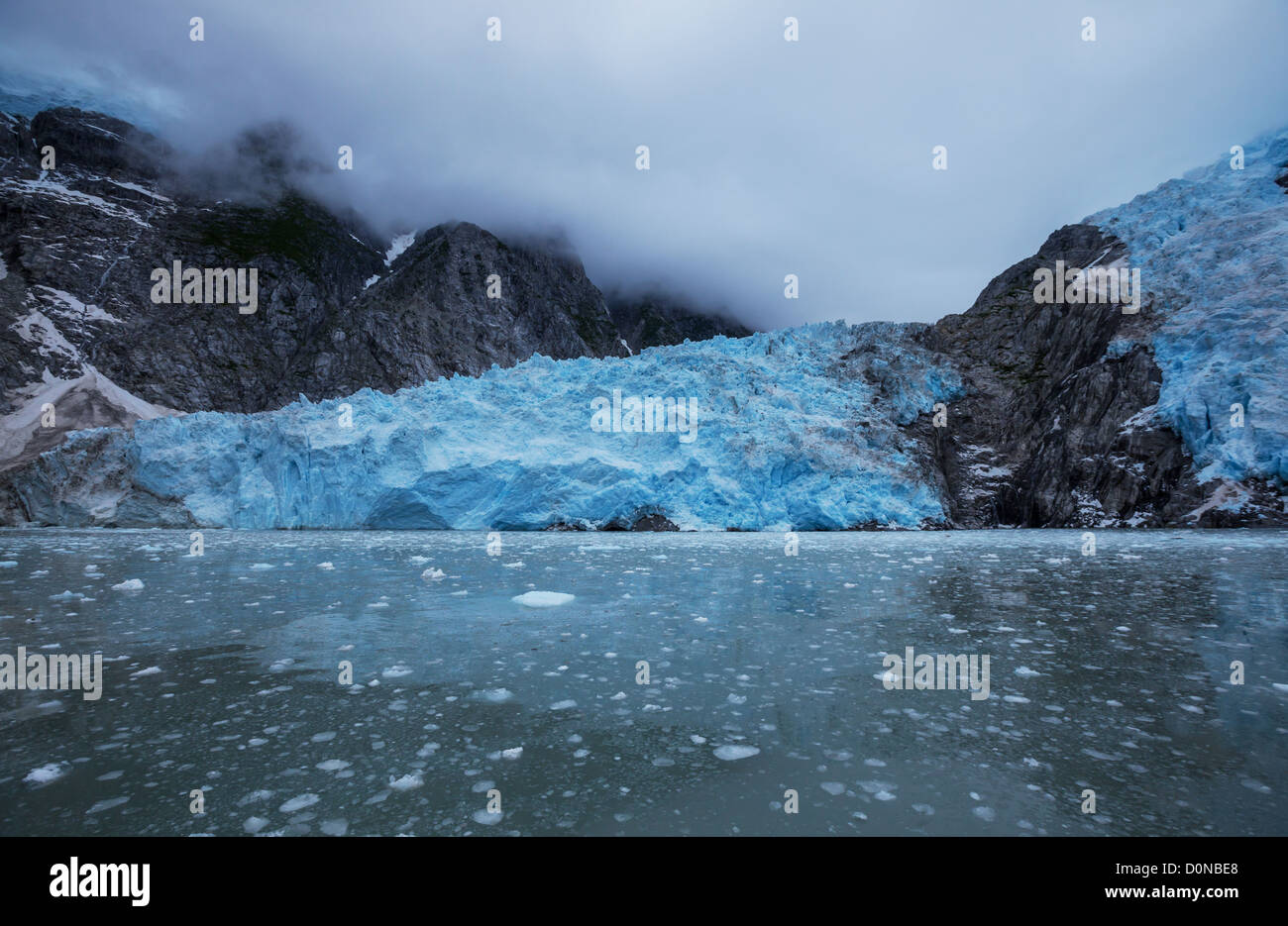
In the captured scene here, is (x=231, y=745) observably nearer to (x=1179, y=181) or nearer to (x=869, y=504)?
(x=869, y=504)

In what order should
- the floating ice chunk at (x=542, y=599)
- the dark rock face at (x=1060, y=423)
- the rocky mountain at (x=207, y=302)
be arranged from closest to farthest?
1. the floating ice chunk at (x=542, y=599)
2. the dark rock face at (x=1060, y=423)
3. the rocky mountain at (x=207, y=302)

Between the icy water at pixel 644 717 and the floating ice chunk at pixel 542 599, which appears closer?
the icy water at pixel 644 717

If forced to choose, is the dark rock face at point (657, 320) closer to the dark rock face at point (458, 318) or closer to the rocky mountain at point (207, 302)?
the dark rock face at point (458, 318)

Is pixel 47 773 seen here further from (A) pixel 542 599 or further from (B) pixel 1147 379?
(B) pixel 1147 379

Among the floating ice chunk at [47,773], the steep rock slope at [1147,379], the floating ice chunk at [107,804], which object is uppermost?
the steep rock slope at [1147,379]

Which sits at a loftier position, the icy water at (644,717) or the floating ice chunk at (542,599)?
the icy water at (644,717)

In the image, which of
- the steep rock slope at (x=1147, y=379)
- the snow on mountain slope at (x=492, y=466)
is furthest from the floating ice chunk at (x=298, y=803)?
the steep rock slope at (x=1147, y=379)

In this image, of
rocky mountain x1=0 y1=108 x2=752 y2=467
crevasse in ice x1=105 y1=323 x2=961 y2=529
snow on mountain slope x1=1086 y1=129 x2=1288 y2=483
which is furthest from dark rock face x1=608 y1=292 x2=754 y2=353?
crevasse in ice x1=105 y1=323 x2=961 y2=529

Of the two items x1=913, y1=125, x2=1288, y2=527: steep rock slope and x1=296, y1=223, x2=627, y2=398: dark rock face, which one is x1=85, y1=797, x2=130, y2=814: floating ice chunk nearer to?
x1=913, y1=125, x2=1288, y2=527: steep rock slope
